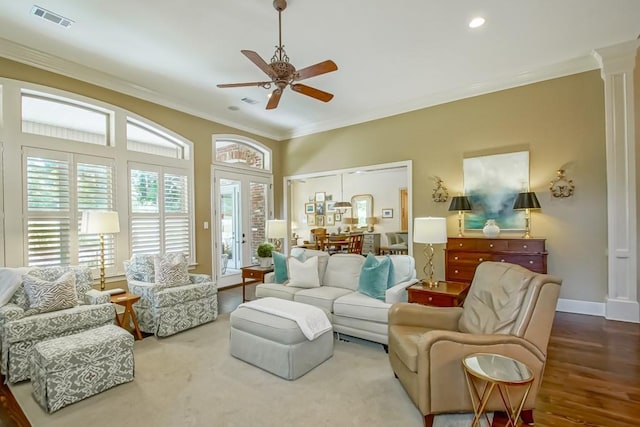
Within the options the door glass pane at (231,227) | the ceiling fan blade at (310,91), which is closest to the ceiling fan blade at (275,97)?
the ceiling fan blade at (310,91)

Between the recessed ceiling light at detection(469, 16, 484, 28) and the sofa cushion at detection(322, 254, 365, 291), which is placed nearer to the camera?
the recessed ceiling light at detection(469, 16, 484, 28)

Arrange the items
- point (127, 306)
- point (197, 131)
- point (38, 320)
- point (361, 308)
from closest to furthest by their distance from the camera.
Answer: point (38, 320), point (361, 308), point (127, 306), point (197, 131)

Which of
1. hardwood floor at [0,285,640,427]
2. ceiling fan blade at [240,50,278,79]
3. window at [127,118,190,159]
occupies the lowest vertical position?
hardwood floor at [0,285,640,427]

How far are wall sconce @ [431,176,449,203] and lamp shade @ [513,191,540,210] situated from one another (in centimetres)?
107

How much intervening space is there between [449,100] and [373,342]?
4.07 meters

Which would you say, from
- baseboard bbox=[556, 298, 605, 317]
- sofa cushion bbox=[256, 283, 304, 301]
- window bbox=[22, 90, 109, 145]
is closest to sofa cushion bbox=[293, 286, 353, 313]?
sofa cushion bbox=[256, 283, 304, 301]

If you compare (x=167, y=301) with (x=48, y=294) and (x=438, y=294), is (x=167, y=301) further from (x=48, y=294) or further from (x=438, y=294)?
(x=438, y=294)

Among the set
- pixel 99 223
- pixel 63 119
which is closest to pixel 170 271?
pixel 99 223

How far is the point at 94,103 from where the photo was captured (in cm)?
430

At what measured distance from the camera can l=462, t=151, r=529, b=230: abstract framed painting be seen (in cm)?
445

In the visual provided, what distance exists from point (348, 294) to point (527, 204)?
9.30 feet

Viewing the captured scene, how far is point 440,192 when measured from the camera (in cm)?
516

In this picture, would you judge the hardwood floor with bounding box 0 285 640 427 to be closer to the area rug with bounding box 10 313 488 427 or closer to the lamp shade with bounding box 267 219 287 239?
the area rug with bounding box 10 313 488 427

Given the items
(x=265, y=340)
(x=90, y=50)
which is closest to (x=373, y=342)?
(x=265, y=340)
